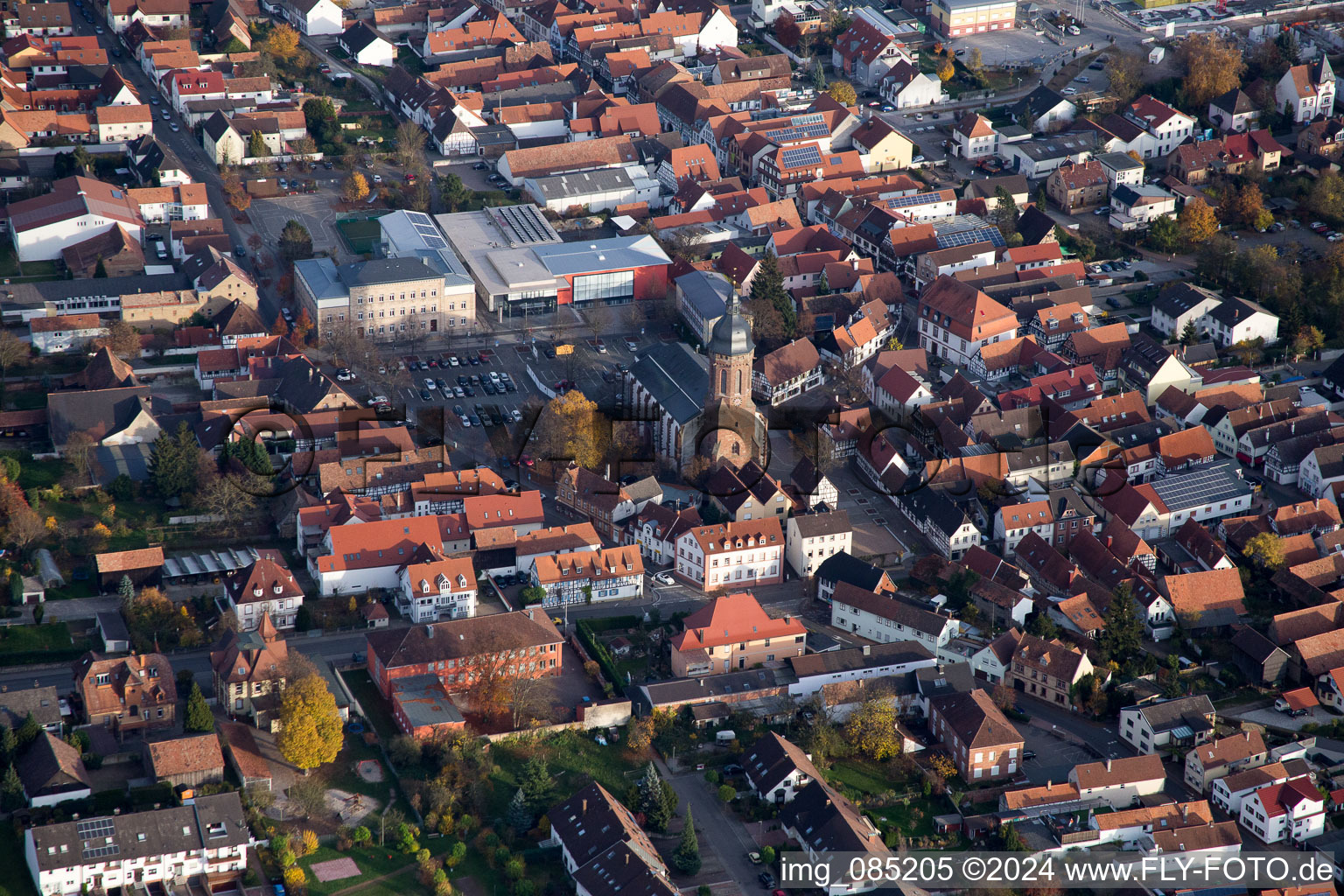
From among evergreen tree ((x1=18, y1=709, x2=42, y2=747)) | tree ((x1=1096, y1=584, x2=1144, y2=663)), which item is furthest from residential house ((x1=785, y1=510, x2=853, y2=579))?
evergreen tree ((x1=18, y1=709, x2=42, y2=747))

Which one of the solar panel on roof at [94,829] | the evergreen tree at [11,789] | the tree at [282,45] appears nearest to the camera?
the solar panel on roof at [94,829]

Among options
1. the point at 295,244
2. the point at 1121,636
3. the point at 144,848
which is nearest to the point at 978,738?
the point at 1121,636

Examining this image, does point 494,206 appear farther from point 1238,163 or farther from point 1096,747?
point 1096,747

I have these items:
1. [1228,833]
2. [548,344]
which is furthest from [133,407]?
[1228,833]

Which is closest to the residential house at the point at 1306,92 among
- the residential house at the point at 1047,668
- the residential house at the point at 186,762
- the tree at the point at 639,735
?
the residential house at the point at 1047,668

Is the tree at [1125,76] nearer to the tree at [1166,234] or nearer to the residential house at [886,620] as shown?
the tree at [1166,234]

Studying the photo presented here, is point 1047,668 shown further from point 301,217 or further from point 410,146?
point 410,146
